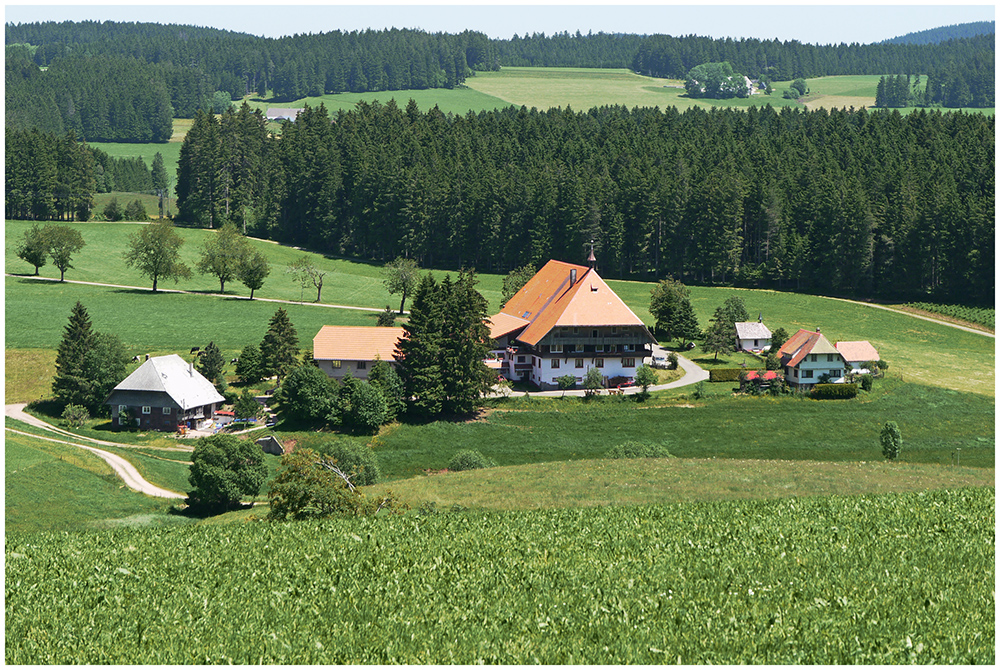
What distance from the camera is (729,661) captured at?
53.5ft

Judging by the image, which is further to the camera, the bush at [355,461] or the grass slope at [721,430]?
the grass slope at [721,430]

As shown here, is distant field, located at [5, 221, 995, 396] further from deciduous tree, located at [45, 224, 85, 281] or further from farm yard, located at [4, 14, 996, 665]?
deciduous tree, located at [45, 224, 85, 281]

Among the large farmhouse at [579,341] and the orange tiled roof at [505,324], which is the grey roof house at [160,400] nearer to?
the large farmhouse at [579,341]

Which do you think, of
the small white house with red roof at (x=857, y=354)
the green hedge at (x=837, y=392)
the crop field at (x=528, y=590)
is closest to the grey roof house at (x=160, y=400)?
the crop field at (x=528, y=590)

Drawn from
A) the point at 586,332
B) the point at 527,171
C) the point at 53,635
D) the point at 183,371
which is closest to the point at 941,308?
the point at 586,332

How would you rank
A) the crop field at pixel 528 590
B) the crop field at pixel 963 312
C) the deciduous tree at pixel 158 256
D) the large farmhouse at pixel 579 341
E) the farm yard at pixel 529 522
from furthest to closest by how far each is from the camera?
1. the deciduous tree at pixel 158 256
2. the crop field at pixel 963 312
3. the large farmhouse at pixel 579 341
4. the farm yard at pixel 529 522
5. the crop field at pixel 528 590

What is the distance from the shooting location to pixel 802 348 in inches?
3174

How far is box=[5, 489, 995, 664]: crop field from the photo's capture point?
664 inches

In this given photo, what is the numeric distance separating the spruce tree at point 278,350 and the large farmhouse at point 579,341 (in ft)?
58.3

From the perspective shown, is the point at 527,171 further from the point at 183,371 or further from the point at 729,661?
the point at 729,661

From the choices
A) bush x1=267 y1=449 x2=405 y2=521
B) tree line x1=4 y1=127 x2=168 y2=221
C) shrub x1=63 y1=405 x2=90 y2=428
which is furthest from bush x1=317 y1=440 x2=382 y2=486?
tree line x1=4 y1=127 x2=168 y2=221

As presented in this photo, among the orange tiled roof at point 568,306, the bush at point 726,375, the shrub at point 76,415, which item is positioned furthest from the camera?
the orange tiled roof at point 568,306

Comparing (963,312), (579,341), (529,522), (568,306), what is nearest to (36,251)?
(568,306)

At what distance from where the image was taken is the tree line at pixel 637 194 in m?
125
